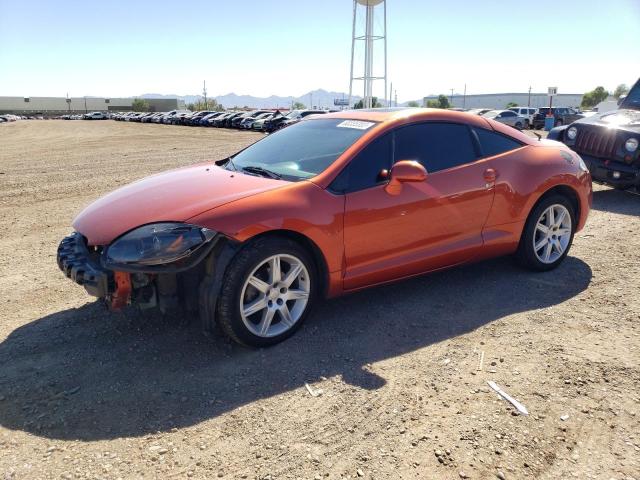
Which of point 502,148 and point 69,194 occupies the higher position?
point 502,148

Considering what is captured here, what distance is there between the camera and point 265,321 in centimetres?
354

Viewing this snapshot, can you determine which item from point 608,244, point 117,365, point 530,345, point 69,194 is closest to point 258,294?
point 117,365

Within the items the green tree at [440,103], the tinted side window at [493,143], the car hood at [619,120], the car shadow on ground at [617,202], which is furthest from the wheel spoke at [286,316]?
the green tree at [440,103]

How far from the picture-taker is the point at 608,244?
6.01 meters

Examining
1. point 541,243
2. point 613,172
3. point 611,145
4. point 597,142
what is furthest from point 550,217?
point 597,142

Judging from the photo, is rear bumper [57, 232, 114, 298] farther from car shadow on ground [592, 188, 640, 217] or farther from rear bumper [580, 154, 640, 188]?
rear bumper [580, 154, 640, 188]

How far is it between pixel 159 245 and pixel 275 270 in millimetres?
762

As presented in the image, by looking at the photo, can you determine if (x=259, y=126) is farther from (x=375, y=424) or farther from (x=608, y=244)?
(x=375, y=424)

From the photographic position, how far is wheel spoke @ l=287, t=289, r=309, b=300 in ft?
11.8

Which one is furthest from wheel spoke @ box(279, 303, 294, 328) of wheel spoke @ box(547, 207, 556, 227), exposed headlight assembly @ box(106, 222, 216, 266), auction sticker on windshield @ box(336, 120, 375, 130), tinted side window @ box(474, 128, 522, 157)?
wheel spoke @ box(547, 207, 556, 227)

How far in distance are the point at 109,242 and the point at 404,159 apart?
7.33 ft

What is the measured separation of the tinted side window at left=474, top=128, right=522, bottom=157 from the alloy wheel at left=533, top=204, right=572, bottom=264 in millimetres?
718

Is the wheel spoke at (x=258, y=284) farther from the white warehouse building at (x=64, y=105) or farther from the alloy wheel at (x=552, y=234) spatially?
the white warehouse building at (x=64, y=105)

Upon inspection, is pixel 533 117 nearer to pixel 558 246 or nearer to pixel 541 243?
pixel 558 246
